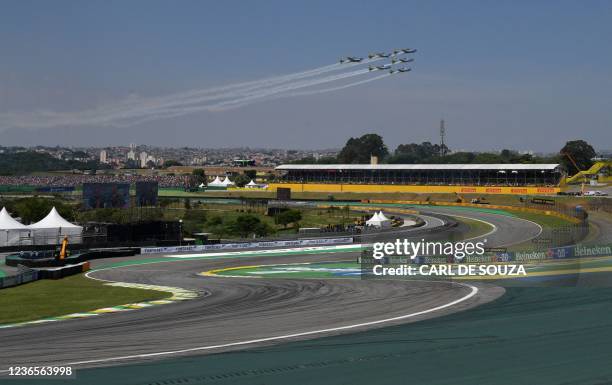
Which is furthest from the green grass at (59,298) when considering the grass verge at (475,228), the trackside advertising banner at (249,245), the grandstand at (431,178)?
the grandstand at (431,178)

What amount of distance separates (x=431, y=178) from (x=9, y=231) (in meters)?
89.5

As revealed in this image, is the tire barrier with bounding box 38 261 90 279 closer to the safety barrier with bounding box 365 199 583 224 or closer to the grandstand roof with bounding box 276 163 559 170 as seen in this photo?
the safety barrier with bounding box 365 199 583 224

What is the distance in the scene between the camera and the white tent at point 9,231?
49.3 m

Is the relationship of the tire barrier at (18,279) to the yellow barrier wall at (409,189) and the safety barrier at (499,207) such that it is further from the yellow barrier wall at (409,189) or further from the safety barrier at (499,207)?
the yellow barrier wall at (409,189)

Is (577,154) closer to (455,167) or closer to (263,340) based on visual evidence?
(455,167)

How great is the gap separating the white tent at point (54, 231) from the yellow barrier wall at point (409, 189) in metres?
76.6

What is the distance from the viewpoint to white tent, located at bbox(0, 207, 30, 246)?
4928 centimetres

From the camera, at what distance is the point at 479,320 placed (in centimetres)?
2297

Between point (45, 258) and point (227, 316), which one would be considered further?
point (45, 258)

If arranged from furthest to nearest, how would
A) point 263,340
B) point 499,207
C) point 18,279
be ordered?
point 499,207 < point 18,279 < point 263,340

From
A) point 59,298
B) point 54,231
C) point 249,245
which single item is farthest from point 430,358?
point 54,231

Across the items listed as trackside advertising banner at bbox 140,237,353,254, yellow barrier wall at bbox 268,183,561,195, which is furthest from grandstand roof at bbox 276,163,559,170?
trackside advertising banner at bbox 140,237,353,254
